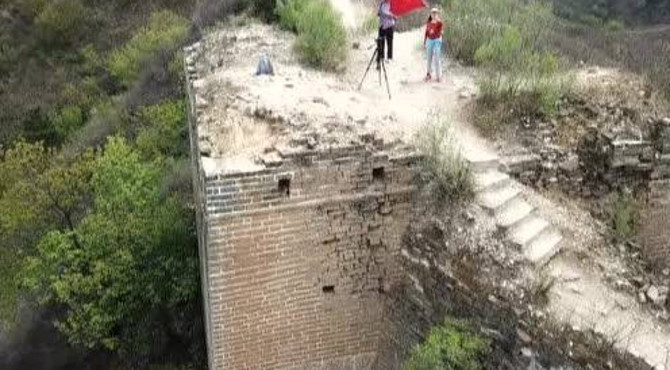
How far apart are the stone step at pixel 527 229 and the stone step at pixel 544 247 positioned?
0.05 meters

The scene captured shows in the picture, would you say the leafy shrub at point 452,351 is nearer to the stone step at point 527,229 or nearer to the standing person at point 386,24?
the stone step at point 527,229

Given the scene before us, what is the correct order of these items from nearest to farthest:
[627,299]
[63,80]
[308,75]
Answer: [627,299], [308,75], [63,80]

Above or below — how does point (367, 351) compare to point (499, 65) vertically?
below

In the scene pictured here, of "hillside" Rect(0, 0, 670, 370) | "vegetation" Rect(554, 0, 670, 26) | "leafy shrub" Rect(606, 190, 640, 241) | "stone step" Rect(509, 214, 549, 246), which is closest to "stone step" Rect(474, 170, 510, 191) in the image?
"hillside" Rect(0, 0, 670, 370)

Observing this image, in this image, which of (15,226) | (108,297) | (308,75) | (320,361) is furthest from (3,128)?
(320,361)

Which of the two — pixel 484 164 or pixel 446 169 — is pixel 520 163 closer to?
pixel 484 164

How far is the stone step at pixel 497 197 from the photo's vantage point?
8586 mm

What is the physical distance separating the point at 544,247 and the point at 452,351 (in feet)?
4.96

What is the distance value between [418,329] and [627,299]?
207cm

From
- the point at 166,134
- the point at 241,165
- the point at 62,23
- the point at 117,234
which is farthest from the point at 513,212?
the point at 62,23

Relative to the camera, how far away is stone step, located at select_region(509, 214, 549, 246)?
823 cm

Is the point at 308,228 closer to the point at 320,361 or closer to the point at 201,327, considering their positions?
the point at 320,361

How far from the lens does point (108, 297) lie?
42.4ft

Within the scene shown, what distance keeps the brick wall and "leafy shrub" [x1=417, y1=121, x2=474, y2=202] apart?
0.20m
